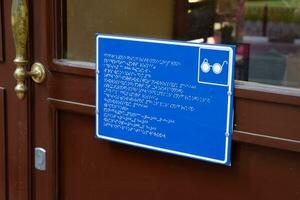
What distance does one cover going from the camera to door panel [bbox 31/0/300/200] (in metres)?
1.21

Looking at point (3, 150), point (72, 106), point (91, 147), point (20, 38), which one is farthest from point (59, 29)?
point (3, 150)

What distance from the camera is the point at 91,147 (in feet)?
5.07

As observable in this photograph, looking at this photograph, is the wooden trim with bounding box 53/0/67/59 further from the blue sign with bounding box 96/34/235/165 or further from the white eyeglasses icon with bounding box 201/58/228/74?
the white eyeglasses icon with bounding box 201/58/228/74

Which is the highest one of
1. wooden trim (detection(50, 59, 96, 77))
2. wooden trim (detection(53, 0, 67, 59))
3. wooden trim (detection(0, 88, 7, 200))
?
wooden trim (detection(53, 0, 67, 59))

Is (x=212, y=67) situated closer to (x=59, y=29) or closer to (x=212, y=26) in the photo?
(x=59, y=29)

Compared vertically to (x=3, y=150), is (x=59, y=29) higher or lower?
higher

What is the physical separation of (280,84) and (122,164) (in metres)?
0.49

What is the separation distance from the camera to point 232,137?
4.10 ft

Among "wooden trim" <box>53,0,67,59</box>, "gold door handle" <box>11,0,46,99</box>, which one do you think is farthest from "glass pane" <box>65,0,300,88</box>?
"gold door handle" <box>11,0,46,99</box>

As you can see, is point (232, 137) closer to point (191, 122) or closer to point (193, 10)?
point (191, 122)

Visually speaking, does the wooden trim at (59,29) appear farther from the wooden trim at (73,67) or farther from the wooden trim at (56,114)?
the wooden trim at (56,114)

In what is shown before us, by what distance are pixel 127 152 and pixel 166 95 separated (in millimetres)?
236

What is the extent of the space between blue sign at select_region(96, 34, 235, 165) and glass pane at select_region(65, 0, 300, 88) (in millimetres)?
88

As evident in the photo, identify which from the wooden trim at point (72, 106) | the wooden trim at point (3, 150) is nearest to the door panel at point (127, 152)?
the wooden trim at point (72, 106)
